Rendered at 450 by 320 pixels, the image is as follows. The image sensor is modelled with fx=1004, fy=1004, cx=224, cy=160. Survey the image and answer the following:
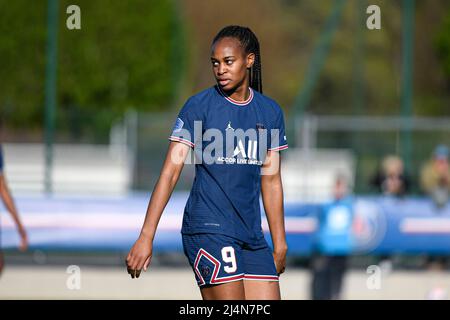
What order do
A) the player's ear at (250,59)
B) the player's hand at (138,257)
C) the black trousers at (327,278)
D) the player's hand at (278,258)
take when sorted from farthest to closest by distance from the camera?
1. the black trousers at (327,278)
2. the player's hand at (278,258)
3. the player's ear at (250,59)
4. the player's hand at (138,257)

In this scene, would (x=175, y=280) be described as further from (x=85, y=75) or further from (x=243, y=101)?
(x=85, y=75)

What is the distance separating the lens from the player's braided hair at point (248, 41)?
5656mm

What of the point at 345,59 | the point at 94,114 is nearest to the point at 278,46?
the point at 345,59

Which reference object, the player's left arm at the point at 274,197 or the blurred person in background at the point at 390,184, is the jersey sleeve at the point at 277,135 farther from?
the blurred person in background at the point at 390,184

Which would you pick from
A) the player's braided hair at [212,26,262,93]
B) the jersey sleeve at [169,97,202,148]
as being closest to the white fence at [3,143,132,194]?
the player's braided hair at [212,26,262,93]

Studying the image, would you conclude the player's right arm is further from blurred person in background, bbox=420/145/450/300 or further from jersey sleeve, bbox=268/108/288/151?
blurred person in background, bbox=420/145/450/300

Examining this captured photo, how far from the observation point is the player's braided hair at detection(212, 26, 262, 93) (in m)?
5.66

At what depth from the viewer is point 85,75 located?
1239 inches

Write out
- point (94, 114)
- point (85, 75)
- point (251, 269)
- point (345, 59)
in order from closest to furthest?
point (251, 269) → point (94, 114) → point (85, 75) → point (345, 59)

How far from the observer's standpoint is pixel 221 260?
5430mm

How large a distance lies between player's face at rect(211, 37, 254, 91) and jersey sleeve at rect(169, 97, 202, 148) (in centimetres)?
24

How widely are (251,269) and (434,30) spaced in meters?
34.1

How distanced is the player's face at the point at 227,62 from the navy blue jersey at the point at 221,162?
97 millimetres

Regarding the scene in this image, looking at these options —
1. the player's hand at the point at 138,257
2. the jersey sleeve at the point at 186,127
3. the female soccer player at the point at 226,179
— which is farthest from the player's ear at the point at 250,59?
the player's hand at the point at 138,257
